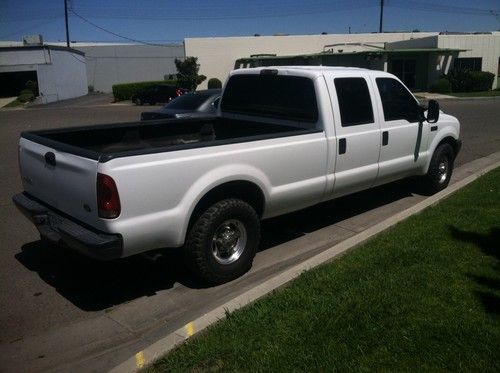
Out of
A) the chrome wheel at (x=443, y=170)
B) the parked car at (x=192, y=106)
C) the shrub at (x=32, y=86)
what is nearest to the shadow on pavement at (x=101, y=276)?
the chrome wheel at (x=443, y=170)

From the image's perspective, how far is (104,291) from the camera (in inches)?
189

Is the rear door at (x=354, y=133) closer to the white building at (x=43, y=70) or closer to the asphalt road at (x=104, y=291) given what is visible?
the asphalt road at (x=104, y=291)

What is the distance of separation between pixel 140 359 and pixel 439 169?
18.8 ft

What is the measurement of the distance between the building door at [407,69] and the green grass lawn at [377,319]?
38728mm

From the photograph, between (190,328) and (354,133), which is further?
(354,133)

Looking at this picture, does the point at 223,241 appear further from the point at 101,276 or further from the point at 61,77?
the point at 61,77

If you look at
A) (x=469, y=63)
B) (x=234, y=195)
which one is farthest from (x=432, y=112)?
(x=469, y=63)

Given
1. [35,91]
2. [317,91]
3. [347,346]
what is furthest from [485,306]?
[35,91]

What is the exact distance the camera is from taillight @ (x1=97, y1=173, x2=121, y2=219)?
3.88 metres

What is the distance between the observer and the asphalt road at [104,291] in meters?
3.89

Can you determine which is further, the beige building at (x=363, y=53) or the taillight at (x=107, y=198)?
the beige building at (x=363, y=53)

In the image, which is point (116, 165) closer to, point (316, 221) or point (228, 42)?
point (316, 221)

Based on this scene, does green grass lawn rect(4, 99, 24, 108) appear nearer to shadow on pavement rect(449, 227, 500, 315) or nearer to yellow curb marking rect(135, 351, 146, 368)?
shadow on pavement rect(449, 227, 500, 315)

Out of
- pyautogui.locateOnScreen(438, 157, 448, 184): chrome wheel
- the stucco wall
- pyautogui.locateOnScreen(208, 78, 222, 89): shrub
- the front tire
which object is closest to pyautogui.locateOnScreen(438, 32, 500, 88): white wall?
pyautogui.locateOnScreen(208, 78, 222, 89): shrub
